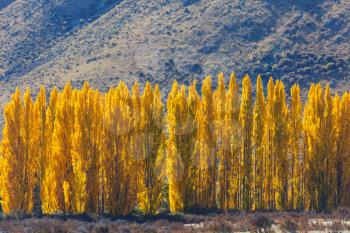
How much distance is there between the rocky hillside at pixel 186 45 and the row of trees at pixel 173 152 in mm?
35216

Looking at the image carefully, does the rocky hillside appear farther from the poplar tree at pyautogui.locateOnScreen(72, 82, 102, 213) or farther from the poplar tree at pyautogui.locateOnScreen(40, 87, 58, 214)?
the poplar tree at pyautogui.locateOnScreen(72, 82, 102, 213)

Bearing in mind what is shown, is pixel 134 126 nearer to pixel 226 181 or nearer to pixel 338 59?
pixel 226 181

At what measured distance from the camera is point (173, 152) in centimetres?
4503

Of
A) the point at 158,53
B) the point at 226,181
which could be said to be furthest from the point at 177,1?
the point at 226,181

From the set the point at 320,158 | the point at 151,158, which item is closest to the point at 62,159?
the point at 151,158

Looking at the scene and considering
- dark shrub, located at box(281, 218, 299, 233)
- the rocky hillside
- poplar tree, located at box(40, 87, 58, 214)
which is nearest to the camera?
dark shrub, located at box(281, 218, 299, 233)

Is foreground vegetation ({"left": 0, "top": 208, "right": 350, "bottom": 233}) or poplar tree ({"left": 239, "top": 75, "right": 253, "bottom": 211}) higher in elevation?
poplar tree ({"left": 239, "top": 75, "right": 253, "bottom": 211})

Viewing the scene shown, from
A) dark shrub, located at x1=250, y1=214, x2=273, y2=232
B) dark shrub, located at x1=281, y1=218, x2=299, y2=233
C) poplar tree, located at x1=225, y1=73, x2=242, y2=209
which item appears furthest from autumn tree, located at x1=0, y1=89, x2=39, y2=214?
dark shrub, located at x1=281, y1=218, x2=299, y2=233

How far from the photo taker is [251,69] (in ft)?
282

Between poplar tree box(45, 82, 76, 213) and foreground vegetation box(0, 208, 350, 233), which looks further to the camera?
poplar tree box(45, 82, 76, 213)

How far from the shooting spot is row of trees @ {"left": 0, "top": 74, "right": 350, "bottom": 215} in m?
43.5

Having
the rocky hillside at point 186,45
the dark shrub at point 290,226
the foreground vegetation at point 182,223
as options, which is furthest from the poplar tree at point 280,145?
the rocky hillside at point 186,45

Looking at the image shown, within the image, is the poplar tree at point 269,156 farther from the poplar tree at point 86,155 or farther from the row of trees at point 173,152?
the poplar tree at point 86,155

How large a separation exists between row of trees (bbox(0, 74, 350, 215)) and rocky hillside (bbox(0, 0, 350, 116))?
35.2m
